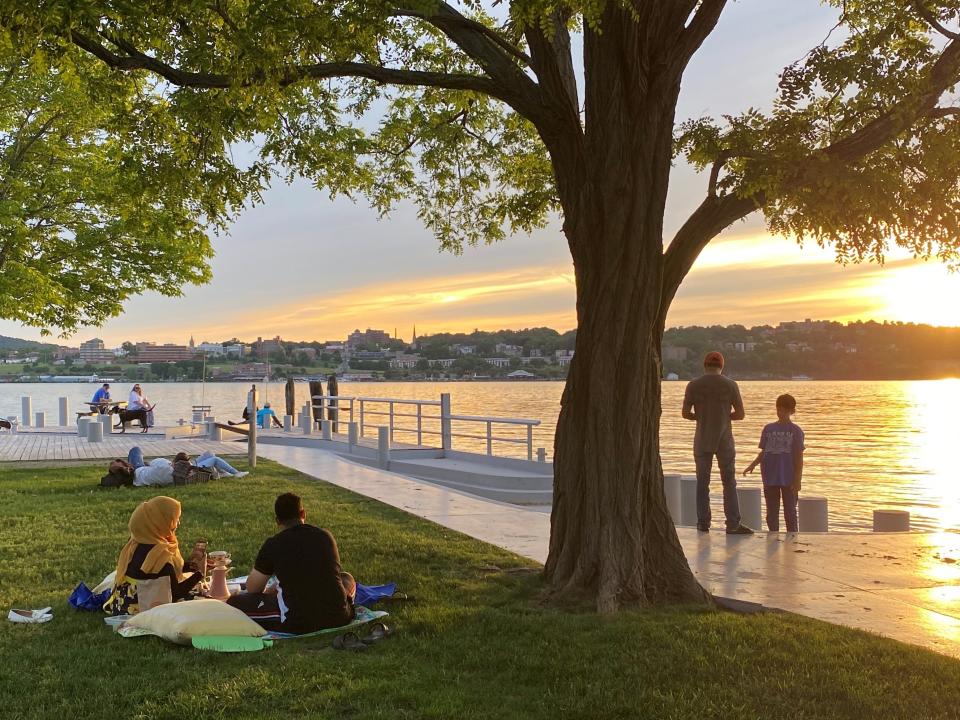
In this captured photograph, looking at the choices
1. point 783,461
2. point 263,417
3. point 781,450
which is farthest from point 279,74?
point 263,417

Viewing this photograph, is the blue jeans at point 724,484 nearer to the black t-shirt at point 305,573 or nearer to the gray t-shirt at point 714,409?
the gray t-shirt at point 714,409

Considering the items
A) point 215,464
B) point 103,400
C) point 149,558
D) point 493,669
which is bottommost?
point 493,669

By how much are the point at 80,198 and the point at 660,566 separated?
17162mm

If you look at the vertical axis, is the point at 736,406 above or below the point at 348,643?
above

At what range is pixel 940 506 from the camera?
2342 cm

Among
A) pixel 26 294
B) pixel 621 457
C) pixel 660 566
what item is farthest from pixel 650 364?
pixel 26 294

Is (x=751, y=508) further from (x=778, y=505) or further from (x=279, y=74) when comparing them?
(x=279, y=74)

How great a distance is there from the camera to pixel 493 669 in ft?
17.9

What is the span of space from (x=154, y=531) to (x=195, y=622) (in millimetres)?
896

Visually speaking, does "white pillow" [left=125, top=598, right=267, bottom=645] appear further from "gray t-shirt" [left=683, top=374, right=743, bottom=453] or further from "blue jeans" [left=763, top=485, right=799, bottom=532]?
"blue jeans" [left=763, top=485, right=799, bottom=532]

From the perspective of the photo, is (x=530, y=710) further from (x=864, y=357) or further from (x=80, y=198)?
(x=864, y=357)

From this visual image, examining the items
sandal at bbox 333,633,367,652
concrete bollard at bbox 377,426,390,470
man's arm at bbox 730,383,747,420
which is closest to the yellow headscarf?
sandal at bbox 333,633,367,652

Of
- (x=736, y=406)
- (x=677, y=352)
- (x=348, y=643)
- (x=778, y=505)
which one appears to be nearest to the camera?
(x=348, y=643)

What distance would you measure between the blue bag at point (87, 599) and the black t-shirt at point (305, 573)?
1544 millimetres
